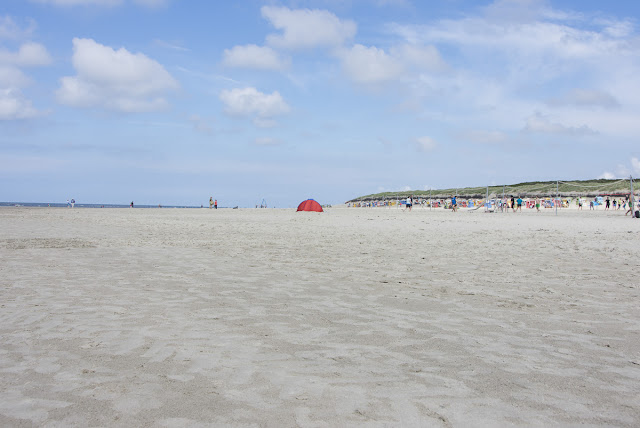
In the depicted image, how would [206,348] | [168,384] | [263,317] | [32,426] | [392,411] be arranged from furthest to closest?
[263,317] < [206,348] < [168,384] < [392,411] < [32,426]

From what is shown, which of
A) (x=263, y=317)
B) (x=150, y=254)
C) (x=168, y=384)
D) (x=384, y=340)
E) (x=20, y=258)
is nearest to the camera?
(x=168, y=384)

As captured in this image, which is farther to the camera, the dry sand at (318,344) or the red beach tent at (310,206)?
the red beach tent at (310,206)

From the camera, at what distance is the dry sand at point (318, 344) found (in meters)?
2.53

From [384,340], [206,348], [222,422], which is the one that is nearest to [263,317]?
[206,348]

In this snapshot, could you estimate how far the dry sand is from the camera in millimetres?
2531

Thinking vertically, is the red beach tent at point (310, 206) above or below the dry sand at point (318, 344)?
above

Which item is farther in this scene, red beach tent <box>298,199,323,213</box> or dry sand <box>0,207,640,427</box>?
red beach tent <box>298,199,323,213</box>

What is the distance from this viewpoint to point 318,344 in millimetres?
3732

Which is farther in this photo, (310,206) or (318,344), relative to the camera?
(310,206)

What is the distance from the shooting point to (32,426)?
2.33 metres

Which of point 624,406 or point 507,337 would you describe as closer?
point 624,406

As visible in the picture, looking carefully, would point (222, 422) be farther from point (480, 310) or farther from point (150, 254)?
point (150, 254)

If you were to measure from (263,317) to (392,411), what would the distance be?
229cm

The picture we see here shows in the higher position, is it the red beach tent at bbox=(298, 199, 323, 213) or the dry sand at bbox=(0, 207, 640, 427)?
the red beach tent at bbox=(298, 199, 323, 213)
